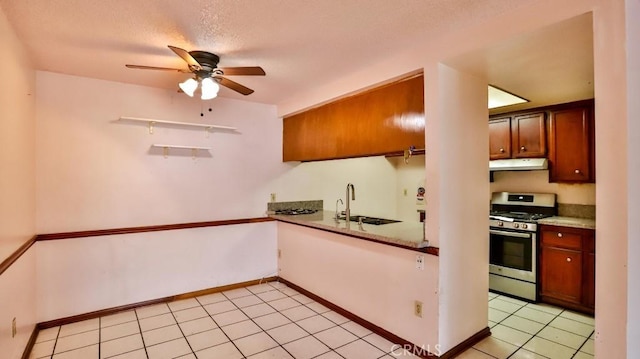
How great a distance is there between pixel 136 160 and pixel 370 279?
8.55 feet

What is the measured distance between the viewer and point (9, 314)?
6.45ft

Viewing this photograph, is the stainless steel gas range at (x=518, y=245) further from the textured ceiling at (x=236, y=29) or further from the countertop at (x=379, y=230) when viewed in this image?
the textured ceiling at (x=236, y=29)

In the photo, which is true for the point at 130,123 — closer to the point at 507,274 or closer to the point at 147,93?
the point at 147,93

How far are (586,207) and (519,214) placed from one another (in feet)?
2.10

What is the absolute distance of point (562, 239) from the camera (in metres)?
3.26

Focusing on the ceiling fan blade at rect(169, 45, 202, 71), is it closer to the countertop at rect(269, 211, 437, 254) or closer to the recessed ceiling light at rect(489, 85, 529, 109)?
the countertop at rect(269, 211, 437, 254)

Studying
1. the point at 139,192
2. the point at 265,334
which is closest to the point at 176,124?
the point at 139,192

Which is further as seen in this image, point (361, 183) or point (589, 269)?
point (361, 183)

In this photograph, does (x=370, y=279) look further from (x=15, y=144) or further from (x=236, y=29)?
(x=15, y=144)

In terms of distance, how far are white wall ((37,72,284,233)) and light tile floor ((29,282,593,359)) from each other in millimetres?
958

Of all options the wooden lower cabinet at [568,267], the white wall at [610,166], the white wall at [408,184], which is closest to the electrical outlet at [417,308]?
the white wall at [610,166]

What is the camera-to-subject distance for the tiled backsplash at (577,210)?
3545 mm

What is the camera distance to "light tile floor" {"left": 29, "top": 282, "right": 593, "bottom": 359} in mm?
2443

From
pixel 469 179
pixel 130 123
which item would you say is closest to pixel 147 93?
pixel 130 123
